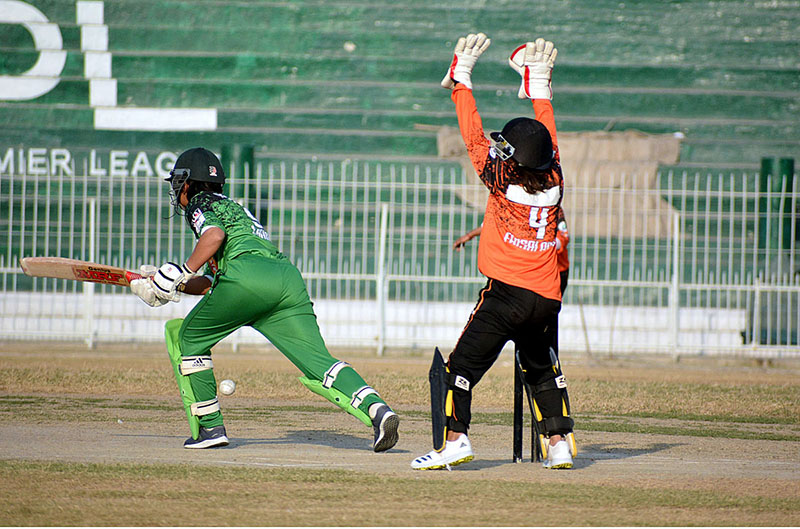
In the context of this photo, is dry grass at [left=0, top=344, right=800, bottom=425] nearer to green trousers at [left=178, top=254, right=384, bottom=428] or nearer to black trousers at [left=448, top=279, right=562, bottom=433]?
green trousers at [left=178, top=254, right=384, bottom=428]

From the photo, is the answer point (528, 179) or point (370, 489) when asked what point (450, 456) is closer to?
point (370, 489)

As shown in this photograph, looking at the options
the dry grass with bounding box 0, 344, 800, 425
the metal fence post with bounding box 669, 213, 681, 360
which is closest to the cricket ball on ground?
the dry grass with bounding box 0, 344, 800, 425

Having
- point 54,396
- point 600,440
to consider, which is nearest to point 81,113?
point 54,396

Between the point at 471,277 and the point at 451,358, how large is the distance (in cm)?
887

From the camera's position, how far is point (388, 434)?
6.18m

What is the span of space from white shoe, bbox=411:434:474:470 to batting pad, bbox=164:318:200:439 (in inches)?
60.2

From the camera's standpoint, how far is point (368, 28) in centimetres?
1620

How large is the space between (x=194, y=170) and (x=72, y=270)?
48.0 inches

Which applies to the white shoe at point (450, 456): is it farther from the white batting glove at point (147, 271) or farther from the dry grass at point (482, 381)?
the dry grass at point (482, 381)

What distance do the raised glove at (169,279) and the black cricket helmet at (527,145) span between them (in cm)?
203

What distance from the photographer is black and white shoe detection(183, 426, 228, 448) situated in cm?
665

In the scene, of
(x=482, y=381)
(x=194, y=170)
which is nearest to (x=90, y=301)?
(x=482, y=381)

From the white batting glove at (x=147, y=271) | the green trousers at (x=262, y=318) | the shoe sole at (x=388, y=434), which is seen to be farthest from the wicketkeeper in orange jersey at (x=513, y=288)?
the white batting glove at (x=147, y=271)

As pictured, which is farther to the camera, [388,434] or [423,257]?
[423,257]
